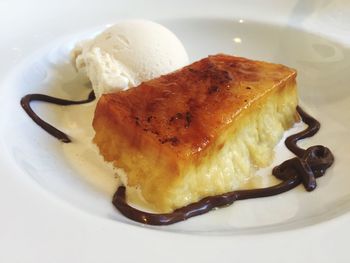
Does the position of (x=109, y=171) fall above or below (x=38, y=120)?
below

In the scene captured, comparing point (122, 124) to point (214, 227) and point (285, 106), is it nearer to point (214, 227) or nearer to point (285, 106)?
point (214, 227)

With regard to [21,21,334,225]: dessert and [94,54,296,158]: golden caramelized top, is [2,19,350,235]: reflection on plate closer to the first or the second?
[21,21,334,225]: dessert

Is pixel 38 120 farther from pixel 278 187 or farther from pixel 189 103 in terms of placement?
pixel 278 187

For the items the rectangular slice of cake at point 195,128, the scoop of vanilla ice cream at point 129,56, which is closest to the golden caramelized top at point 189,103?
the rectangular slice of cake at point 195,128

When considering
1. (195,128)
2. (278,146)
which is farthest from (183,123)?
(278,146)

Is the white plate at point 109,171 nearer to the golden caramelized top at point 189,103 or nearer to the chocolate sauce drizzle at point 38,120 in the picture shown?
the chocolate sauce drizzle at point 38,120

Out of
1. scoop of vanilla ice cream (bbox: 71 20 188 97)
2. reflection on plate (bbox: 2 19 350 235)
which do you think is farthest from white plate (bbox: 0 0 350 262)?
scoop of vanilla ice cream (bbox: 71 20 188 97)
